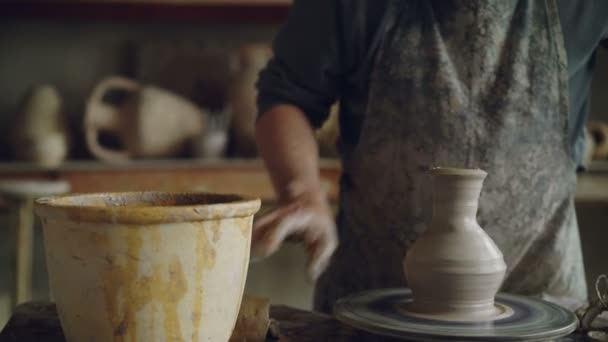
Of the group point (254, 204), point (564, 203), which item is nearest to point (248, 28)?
point (564, 203)

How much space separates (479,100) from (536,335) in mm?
438

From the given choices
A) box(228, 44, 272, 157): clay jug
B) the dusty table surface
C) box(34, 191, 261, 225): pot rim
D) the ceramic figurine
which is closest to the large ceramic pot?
box(34, 191, 261, 225): pot rim

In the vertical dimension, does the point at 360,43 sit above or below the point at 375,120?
above

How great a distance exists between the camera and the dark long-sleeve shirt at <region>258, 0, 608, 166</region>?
3.68 feet

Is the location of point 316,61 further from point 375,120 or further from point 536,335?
point 536,335

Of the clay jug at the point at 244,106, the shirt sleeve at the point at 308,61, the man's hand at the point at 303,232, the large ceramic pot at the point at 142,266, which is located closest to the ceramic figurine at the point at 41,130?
Result: the clay jug at the point at 244,106

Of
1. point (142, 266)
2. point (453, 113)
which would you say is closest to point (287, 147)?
point (453, 113)

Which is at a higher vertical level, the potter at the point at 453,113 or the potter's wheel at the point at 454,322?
the potter at the point at 453,113

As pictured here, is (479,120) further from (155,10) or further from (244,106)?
(155,10)

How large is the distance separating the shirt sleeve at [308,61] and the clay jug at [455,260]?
36cm

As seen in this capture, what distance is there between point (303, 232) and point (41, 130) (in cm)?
180

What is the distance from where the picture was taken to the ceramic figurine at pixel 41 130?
2.38 metres

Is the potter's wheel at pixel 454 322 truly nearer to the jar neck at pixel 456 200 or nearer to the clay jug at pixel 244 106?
the jar neck at pixel 456 200

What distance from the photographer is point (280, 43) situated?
119 centimetres
